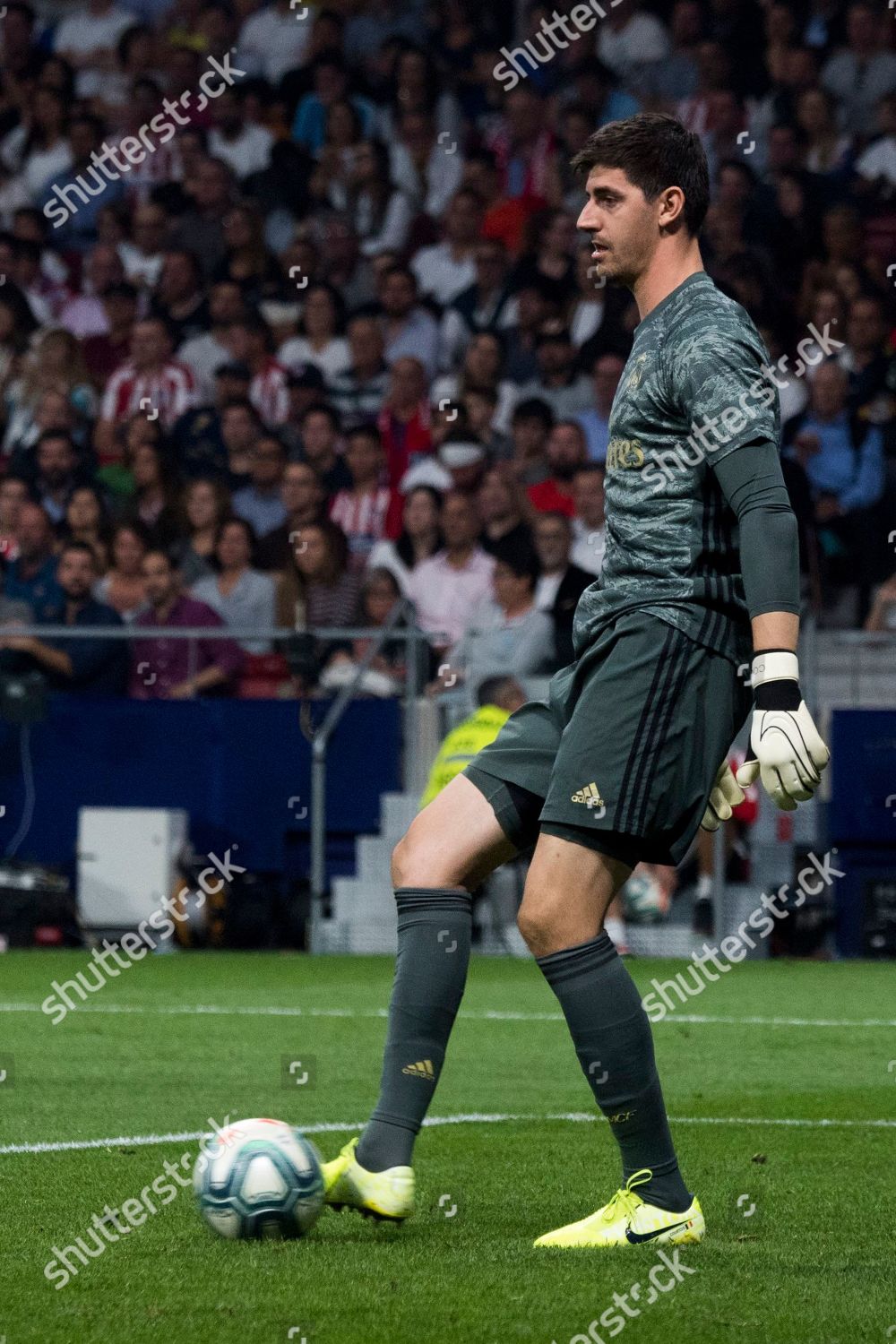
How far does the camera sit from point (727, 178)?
52.2ft

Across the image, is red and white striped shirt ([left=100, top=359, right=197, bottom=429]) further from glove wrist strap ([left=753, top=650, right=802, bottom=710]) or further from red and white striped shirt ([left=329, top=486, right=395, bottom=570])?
glove wrist strap ([left=753, top=650, right=802, bottom=710])

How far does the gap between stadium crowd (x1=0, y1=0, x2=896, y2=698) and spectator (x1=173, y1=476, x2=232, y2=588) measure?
0.03 metres

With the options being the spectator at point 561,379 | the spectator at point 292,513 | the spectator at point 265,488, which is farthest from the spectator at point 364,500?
the spectator at point 561,379

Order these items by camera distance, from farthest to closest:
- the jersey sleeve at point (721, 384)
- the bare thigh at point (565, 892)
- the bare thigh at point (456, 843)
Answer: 1. the bare thigh at point (456, 843)
2. the bare thigh at point (565, 892)
3. the jersey sleeve at point (721, 384)

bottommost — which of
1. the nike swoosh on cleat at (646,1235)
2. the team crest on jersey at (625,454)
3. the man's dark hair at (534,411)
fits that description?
the nike swoosh on cleat at (646,1235)

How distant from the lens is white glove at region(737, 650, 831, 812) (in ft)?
13.3

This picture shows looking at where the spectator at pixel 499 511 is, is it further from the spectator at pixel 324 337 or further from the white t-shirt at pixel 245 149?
the white t-shirt at pixel 245 149

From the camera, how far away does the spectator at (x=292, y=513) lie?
15281 millimetres

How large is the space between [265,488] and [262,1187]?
11.8 meters

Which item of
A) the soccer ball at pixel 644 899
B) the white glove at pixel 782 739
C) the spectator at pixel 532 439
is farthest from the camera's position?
the spectator at pixel 532 439

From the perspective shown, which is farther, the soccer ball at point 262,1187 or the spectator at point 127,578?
the spectator at point 127,578

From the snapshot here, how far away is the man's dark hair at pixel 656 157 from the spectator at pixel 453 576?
9803 millimetres

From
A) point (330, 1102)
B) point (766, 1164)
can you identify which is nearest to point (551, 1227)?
point (766, 1164)

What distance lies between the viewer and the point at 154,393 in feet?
56.1
